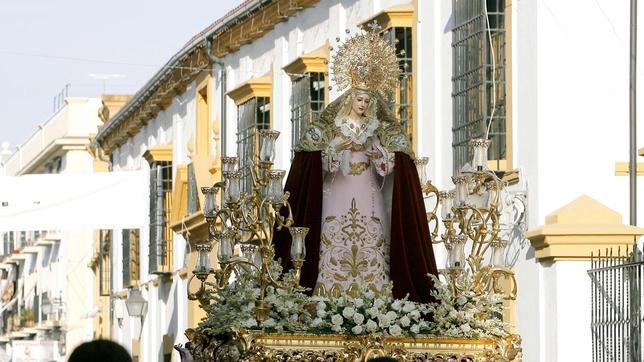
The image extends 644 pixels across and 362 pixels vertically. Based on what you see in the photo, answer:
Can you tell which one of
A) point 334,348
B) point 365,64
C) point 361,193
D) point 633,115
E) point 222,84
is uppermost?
point 222,84

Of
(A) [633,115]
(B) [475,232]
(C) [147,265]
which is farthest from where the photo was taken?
(C) [147,265]

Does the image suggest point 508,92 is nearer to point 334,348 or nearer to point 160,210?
point 334,348

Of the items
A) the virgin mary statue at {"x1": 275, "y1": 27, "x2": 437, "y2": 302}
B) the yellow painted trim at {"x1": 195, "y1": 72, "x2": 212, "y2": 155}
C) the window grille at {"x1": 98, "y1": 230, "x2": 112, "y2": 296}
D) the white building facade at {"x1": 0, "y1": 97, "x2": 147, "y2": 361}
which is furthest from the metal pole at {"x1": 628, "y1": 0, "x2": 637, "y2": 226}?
the window grille at {"x1": 98, "y1": 230, "x2": 112, "y2": 296}

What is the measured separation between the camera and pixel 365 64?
13680 millimetres

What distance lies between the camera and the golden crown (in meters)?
13.7

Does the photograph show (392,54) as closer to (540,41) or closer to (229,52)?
(540,41)

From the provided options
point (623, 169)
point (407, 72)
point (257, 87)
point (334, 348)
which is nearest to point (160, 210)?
point (257, 87)

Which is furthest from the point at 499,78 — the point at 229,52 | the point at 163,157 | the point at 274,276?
the point at 163,157

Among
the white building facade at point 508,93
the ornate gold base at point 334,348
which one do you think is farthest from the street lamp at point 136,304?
the ornate gold base at point 334,348

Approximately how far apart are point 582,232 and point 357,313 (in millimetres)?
4938

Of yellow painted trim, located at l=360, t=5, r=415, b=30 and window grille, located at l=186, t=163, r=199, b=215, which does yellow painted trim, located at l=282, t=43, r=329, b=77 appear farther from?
window grille, located at l=186, t=163, r=199, b=215

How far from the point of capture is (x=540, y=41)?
18.2 m

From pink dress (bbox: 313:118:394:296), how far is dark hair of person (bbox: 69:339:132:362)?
6.73 meters

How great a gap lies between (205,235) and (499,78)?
13432 mm
